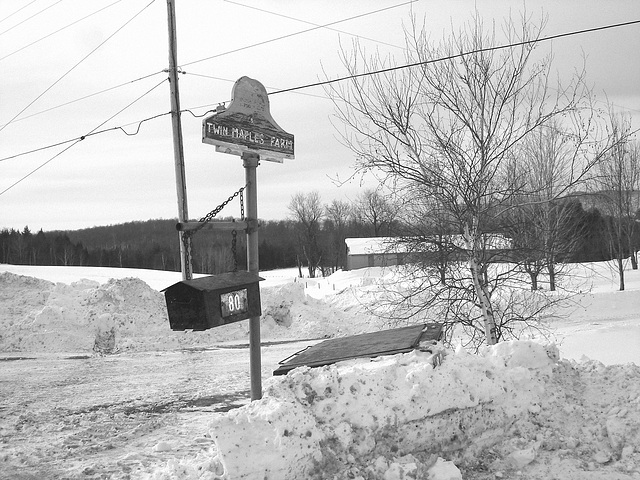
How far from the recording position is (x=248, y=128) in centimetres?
550

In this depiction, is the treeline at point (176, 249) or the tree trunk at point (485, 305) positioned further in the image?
the treeline at point (176, 249)

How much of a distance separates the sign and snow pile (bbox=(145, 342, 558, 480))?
7.28 feet

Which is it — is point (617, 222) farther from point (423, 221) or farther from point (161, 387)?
point (161, 387)

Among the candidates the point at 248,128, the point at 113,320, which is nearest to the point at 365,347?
the point at 248,128

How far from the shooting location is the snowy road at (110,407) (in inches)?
247

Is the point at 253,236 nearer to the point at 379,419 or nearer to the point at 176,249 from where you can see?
the point at 379,419

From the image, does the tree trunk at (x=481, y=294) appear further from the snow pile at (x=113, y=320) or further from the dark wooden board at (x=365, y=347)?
the snow pile at (x=113, y=320)

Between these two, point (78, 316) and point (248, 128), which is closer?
point (248, 128)

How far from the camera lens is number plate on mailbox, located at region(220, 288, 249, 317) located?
4.87 meters

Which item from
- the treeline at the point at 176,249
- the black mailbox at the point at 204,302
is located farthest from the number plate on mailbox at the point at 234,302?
the treeline at the point at 176,249

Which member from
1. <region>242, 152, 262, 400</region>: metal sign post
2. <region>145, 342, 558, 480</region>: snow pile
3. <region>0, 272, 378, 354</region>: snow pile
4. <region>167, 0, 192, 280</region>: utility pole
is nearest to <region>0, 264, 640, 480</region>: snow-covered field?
<region>145, 342, 558, 480</region>: snow pile

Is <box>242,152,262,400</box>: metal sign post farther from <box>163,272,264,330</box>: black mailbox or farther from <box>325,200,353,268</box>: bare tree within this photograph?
<box>325,200,353,268</box>: bare tree

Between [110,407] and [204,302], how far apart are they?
208 inches

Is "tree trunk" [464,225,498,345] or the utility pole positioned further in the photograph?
the utility pole
